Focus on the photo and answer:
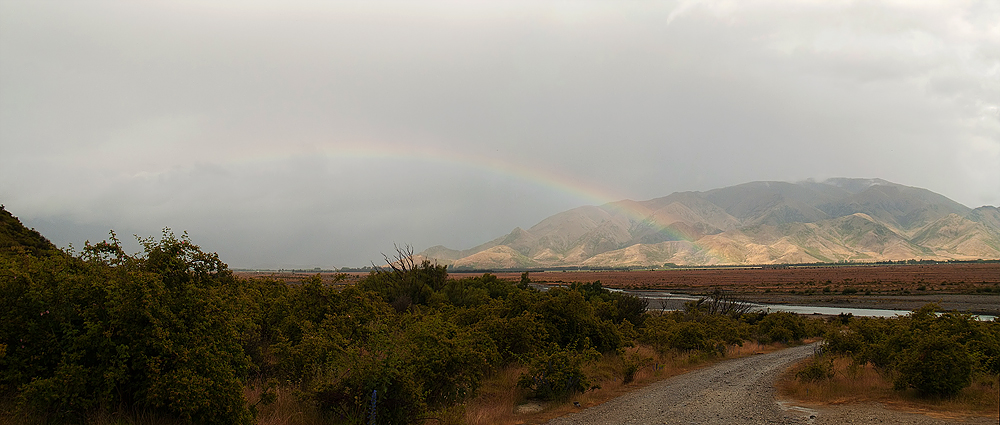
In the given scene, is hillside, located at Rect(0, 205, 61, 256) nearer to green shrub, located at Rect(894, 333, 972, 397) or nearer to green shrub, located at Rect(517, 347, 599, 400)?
green shrub, located at Rect(517, 347, 599, 400)

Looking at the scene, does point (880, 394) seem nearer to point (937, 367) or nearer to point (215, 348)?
point (937, 367)

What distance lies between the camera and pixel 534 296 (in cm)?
2217

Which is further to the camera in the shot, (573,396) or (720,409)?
(573,396)

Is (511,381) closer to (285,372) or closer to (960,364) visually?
(285,372)

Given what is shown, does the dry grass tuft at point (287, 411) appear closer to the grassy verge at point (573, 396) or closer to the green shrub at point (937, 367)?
the grassy verge at point (573, 396)

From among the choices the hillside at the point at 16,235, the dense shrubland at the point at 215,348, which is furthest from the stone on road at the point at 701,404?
the hillside at the point at 16,235

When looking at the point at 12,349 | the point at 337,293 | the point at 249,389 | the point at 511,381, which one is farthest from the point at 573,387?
the point at 12,349

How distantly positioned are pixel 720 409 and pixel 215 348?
38.4ft

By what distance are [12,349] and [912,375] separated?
18443 mm

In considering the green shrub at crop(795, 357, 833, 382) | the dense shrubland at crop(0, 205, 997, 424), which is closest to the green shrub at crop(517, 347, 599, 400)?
the dense shrubland at crop(0, 205, 997, 424)

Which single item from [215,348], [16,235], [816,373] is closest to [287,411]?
[215,348]

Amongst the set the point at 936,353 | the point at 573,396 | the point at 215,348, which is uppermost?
the point at 215,348

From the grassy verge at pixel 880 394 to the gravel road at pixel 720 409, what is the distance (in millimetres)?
590

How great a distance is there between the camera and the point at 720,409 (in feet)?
43.3
